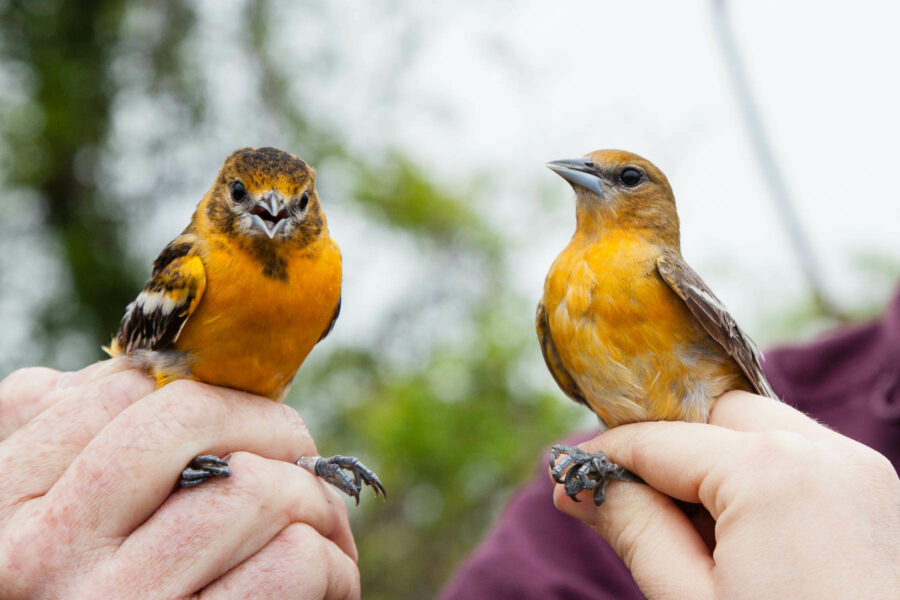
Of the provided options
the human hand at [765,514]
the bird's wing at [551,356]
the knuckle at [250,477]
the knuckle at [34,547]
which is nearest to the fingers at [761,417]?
the human hand at [765,514]

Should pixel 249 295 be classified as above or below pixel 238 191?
below

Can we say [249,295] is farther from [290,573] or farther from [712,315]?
[712,315]

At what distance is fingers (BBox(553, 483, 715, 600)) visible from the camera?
1.53m

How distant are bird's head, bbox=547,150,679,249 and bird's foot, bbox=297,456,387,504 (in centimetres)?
105

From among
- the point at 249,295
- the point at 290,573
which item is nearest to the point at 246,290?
the point at 249,295

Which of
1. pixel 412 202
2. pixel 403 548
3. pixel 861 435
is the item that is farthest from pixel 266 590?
pixel 412 202

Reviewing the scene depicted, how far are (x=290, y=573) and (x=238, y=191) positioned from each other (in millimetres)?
1067

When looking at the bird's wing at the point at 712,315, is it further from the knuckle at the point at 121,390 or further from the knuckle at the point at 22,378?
the knuckle at the point at 22,378

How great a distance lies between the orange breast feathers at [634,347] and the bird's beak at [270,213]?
0.82 meters

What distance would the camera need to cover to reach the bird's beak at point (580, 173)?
233cm

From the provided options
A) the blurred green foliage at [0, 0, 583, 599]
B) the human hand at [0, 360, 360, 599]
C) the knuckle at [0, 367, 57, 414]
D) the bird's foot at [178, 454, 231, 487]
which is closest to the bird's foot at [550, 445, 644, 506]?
the human hand at [0, 360, 360, 599]

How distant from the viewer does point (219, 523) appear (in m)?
1.60

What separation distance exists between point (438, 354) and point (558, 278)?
336cm

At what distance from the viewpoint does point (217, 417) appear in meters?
1.74
